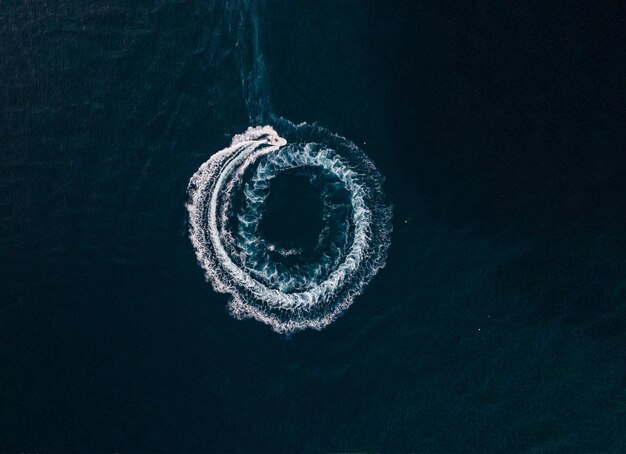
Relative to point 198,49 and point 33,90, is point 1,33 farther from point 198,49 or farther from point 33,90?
point 198,49

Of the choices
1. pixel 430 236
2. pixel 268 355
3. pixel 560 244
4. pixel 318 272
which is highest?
pixel 560 244

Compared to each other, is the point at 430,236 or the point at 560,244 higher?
the point at 560,244

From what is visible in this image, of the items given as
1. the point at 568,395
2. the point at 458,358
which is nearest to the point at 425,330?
the point at 458,358
